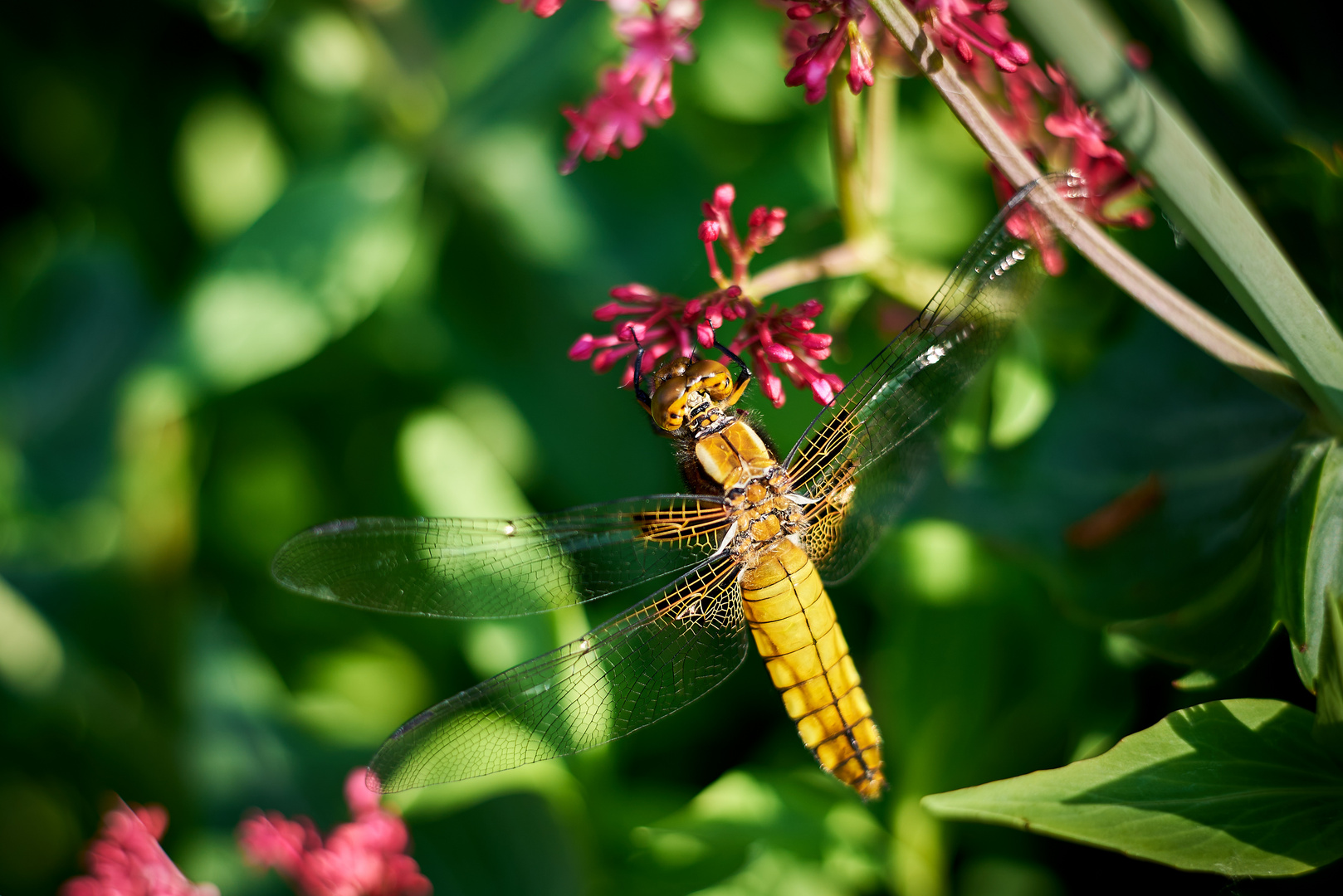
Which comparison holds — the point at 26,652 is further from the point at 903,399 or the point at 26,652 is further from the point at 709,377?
the point at 903,399

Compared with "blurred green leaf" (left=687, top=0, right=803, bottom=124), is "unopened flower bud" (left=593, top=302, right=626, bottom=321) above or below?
below

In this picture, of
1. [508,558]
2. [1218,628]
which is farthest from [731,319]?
[1218,628]

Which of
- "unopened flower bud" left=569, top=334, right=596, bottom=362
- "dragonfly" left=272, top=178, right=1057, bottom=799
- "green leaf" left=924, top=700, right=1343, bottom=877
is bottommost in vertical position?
"green leaf" left=924, top=700, right=1343, bottom=877

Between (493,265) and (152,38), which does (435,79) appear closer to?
(493,265)

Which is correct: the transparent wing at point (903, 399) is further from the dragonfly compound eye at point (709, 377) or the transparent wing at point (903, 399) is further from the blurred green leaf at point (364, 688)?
the blurred green leaf at point (364, 688)

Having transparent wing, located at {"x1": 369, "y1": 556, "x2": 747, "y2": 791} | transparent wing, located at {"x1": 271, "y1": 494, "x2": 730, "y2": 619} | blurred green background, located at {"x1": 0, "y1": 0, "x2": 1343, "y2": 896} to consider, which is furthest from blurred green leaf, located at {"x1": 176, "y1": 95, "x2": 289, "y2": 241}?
transparent wing, located at {"x1": 369, "y1": 556, "x2": 747, "y2": 791}

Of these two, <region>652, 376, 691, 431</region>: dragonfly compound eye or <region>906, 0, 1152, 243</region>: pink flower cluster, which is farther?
<region>652, 376, 691, 431</region>: dragonfly compound eye

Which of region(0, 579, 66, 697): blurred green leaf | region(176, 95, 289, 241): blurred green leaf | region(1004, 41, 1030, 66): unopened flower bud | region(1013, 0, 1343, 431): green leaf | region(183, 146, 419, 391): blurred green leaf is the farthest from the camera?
region(176, 95, 289, 241): blurred green leaf

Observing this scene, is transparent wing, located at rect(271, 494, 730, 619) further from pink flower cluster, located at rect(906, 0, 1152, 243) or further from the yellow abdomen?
pink flower cluster, located at rect(906, 0, 1152, 243)
